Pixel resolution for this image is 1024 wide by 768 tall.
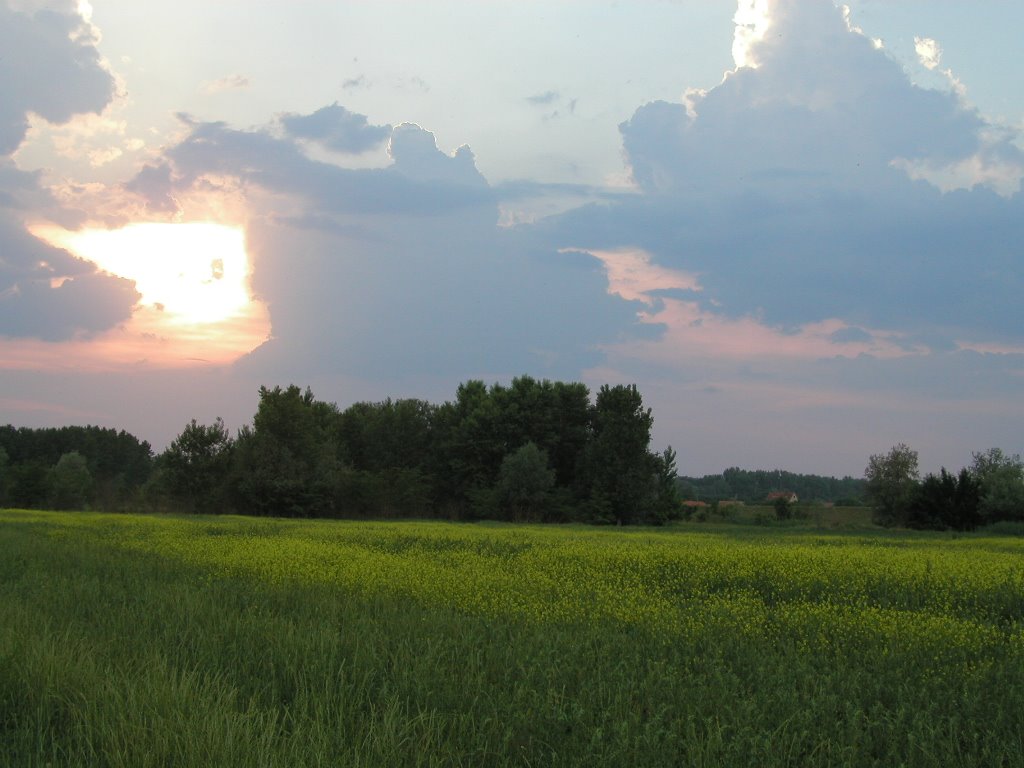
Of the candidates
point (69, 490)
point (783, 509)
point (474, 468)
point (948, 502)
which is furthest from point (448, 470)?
point (948, 502)

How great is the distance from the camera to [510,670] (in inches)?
235

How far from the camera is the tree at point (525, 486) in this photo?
50531 mm

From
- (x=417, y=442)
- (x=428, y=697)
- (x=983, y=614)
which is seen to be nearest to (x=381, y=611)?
(x=428, y=697)

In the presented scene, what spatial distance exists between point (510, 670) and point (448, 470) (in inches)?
2100

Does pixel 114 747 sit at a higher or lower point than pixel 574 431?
lower

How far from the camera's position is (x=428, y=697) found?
5.32 meters

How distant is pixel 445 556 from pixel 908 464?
52.0 m

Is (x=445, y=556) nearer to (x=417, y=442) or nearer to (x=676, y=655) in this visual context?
(x=676, y=655)

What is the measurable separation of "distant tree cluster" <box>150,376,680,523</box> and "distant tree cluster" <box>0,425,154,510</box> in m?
6.87

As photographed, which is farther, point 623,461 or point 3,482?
point 3,482

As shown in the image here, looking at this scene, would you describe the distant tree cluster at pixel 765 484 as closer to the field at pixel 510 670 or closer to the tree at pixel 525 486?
the tree at pixel 525 486

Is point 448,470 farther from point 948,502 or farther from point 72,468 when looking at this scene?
point 948,502

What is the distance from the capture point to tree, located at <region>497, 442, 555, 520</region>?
166ft

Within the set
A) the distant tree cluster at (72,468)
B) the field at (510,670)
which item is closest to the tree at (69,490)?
the distant tree cluster at (72,468)
